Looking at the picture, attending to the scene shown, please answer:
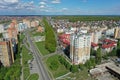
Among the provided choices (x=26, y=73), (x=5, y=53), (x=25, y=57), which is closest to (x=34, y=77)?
(x=26, y=73)

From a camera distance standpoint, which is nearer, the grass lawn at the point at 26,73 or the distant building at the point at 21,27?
the grass lawn at the point at 26,73

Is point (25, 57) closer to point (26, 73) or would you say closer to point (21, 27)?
point (26, 73)

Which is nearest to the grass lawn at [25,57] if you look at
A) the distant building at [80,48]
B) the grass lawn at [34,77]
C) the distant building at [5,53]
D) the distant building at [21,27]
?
the distant building at [5,53]

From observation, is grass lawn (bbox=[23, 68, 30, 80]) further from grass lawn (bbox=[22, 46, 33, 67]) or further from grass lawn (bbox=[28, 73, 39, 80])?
grass lawn (bbox=[22, 46, 33, 67])

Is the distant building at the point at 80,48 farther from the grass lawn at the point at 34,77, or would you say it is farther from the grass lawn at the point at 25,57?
the grass lawn at the point at 25,57

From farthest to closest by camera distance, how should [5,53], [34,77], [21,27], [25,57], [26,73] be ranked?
[21,27] < [25,57] < [5,53] < [26,73] < [34,77]

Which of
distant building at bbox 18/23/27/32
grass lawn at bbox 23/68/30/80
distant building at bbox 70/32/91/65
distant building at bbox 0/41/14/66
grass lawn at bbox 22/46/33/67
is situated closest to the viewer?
grass lawn at bbox 23/68/30/80

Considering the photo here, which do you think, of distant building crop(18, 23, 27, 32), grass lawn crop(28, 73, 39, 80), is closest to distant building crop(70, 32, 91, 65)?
grass lawn crop(28, 73, 39, 80)

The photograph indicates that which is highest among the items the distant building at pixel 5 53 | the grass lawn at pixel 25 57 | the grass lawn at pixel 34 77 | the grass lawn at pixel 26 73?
the distant building at pixel 5 53

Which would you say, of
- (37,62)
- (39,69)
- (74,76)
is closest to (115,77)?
(74,76)
